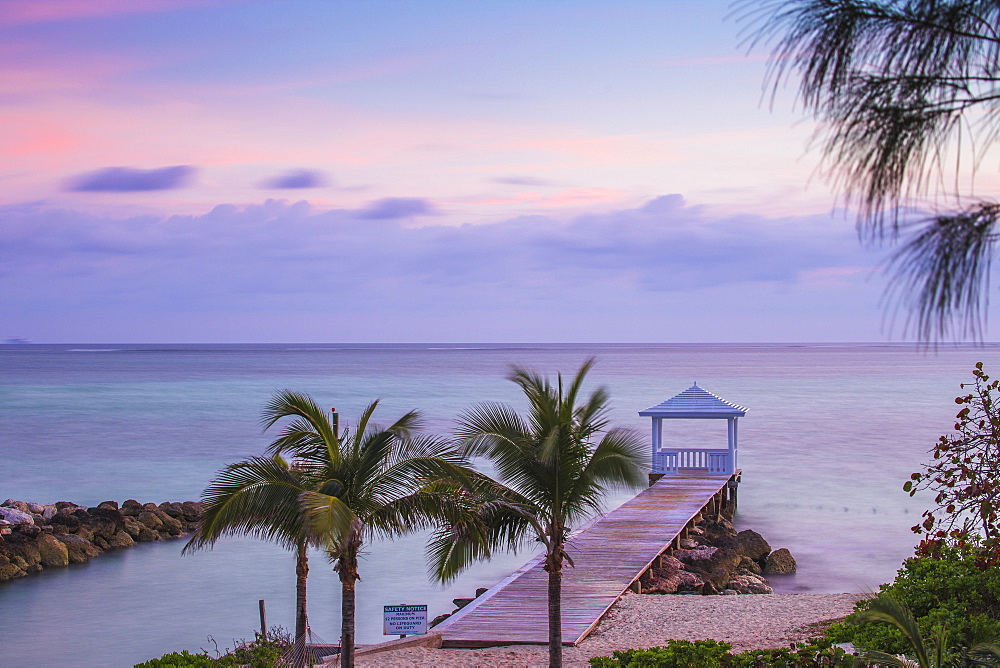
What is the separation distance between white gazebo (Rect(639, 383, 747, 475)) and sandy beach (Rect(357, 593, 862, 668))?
1090 centimetres

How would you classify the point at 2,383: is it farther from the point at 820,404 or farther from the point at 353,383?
the point at 820,404

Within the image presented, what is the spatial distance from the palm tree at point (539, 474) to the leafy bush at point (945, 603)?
105 inches

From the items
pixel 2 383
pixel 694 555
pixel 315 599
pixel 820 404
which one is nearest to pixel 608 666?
pixel 694 555

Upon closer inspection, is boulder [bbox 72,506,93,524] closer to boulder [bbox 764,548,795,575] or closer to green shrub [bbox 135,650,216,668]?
boulder [bbox 764,548,795,575]

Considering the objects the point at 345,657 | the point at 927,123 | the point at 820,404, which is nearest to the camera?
the point at 927,123

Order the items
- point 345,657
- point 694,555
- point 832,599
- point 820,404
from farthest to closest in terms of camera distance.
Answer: point 820,404 < point 694,555 < point 832,599 < point 345,657

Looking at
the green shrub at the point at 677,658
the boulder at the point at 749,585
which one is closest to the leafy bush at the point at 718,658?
the green shrub at the point at 677,658

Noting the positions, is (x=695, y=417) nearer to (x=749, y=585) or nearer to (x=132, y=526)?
(x=749, y=585)

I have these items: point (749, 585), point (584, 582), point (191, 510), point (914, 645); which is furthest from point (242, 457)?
point (914, 645)

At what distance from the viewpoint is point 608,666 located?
893cm

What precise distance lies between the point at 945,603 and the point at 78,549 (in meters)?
19.7

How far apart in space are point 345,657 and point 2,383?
102099 mm

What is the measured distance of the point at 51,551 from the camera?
2238 centimetres

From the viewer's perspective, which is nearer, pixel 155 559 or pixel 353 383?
pixel 155 559
